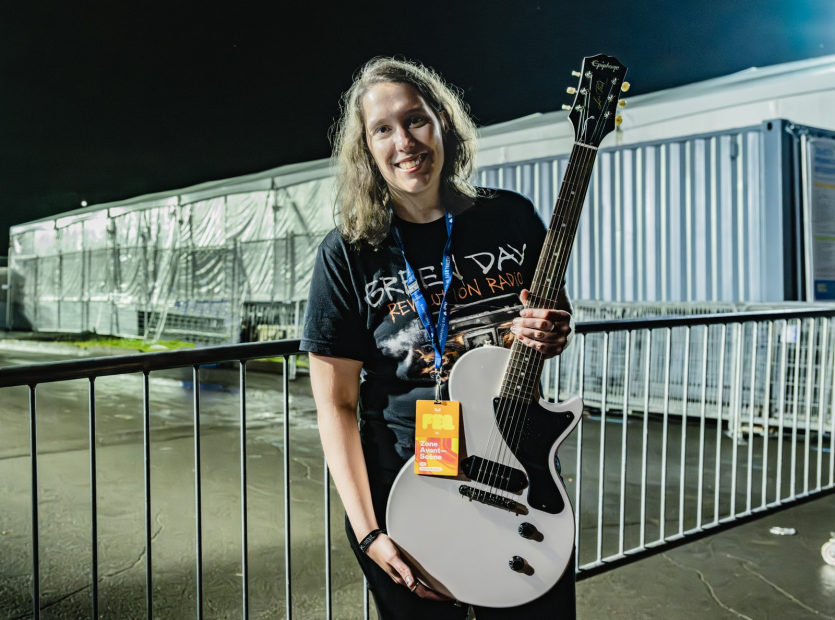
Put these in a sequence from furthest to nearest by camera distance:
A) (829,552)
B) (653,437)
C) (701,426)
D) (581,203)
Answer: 1. (653,437)
2. (701,426)
3. (829,552)
4. (581,203)

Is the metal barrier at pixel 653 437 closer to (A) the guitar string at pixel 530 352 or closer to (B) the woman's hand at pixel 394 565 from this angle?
(B) the woman's hand at pixel 394 565

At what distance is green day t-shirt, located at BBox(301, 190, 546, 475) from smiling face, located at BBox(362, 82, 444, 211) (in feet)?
0.41

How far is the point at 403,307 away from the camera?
67.7 inches

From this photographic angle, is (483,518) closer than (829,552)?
Yes

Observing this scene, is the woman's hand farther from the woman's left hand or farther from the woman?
the woman's left hand

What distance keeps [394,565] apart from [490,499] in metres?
0.28

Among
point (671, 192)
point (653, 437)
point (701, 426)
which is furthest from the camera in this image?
point (671, 192)

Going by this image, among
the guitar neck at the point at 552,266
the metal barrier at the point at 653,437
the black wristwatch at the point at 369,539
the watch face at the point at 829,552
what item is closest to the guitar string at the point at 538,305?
the guitar neck at the point at 552,266

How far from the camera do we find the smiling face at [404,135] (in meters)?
1.73

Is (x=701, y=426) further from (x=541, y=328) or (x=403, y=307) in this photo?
(x=403, y=307)

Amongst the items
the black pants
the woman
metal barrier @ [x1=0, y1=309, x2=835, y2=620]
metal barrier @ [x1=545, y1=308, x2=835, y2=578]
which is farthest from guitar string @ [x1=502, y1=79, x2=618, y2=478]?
metal barrier @ [x1=545, y1=308, x2=835, y2=578]

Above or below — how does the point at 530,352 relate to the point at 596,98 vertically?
below

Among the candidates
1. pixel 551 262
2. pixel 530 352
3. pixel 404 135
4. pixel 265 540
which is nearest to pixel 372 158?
pixel 404 135

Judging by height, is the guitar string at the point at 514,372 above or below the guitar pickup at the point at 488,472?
above
